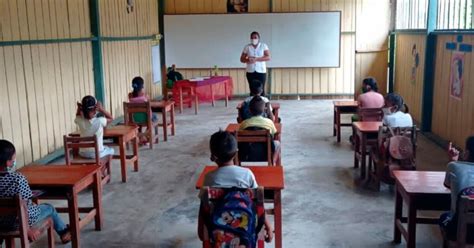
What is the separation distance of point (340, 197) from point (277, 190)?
1890 millimetres

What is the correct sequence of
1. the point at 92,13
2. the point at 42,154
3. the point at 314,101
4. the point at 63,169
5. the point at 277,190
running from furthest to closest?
the point at 314,101, the point at 92,13, the point at 42,154, the point at 63,169, the point at 277,190

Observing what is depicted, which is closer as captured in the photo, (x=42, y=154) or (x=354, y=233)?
(x=354, y=233)

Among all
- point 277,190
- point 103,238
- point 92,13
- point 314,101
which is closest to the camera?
point 277,190

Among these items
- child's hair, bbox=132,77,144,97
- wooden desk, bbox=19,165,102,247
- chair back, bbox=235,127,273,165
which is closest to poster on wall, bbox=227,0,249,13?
child's hair, bbox=132,77,144,97

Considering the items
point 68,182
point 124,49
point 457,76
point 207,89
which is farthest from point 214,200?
point 207,89

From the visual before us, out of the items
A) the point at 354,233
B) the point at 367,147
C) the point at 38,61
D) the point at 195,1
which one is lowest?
the point at 354,233

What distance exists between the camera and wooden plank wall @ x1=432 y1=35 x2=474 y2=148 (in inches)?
242

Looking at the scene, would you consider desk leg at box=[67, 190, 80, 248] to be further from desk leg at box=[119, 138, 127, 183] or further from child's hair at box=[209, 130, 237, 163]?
desk leg at box=[119, 138, 127, 183]

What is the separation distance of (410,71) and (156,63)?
5733 mm

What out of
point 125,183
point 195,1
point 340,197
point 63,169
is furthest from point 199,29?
point 63,169

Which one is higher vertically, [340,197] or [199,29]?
[199,29]

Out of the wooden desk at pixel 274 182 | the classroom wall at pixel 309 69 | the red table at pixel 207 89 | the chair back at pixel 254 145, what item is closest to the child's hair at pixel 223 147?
the wooden desk at pixel 274 182

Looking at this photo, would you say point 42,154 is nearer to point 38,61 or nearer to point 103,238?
point 38,61

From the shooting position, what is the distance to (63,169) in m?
3.73
